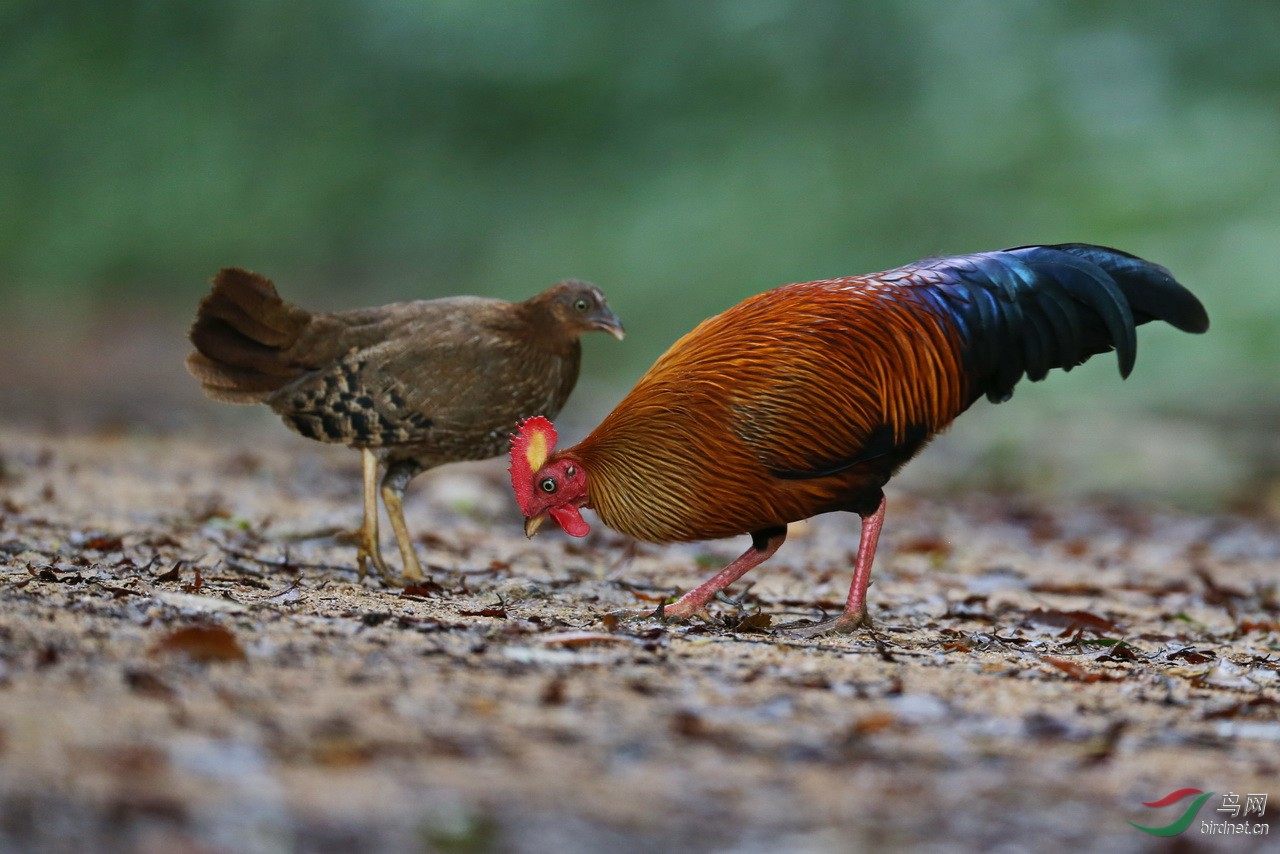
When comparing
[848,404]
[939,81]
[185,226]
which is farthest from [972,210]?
[848,404]

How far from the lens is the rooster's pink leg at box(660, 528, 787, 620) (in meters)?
4.55

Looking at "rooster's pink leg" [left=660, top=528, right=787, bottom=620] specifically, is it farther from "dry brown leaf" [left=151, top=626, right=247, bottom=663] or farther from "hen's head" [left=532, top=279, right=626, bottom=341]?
"dry brown leaf" [left=151, top=626, right=247, bottom=663]

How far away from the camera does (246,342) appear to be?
5.24 meters

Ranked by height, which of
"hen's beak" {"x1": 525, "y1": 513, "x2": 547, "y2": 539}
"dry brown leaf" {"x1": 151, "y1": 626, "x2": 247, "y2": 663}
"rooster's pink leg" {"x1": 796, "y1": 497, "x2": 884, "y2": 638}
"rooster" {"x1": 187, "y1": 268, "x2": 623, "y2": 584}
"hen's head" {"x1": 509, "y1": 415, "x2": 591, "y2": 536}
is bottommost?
"rooster's pink leg" {"x1": 796, "y1": 497, "x2": 884, "y2": 638}

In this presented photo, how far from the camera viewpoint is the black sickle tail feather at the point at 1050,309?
457 cm

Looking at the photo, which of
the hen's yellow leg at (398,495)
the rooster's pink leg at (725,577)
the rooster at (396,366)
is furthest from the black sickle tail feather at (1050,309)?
the hen's yellow leg at (398,495)

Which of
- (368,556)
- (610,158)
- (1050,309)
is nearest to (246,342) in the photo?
(368,556)

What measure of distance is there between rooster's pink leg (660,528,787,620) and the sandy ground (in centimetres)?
12

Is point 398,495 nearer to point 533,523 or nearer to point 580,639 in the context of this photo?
point 533,523

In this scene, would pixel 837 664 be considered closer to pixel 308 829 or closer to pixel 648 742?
pixel 648 742

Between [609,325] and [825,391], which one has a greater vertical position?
[609,325]

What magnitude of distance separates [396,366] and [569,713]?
2505 mm

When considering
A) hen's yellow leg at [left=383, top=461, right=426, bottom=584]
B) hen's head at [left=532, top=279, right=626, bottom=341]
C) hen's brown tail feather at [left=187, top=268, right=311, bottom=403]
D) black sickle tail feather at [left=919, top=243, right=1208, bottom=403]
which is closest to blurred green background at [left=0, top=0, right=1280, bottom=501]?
hen's yellow leg at [left=383, top=461, right=426, bottom=584]

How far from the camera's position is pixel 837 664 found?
3.69 metres
